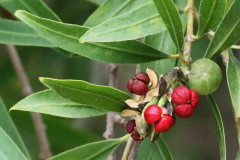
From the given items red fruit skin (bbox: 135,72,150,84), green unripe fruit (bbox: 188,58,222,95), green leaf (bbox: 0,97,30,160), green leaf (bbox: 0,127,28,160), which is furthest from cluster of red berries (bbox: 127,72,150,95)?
green leaf (bbox: 0,97,30,160)

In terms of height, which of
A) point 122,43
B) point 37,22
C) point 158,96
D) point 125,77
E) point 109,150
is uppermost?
point 37,22

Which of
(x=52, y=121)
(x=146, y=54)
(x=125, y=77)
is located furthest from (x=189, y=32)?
(x=125, y=77)

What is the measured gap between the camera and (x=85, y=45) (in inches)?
63.4

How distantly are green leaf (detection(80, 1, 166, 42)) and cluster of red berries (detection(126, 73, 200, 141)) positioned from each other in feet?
0.37

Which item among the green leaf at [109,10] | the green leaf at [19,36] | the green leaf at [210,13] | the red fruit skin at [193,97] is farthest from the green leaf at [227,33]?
the green leaf at [19,36]

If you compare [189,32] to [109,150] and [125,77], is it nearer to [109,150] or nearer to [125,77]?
[109,150]

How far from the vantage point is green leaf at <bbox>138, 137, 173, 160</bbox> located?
177 centimetres

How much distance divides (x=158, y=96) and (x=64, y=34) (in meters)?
0.27

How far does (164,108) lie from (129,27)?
224 millimetres

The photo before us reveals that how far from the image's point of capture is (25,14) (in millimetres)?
1533

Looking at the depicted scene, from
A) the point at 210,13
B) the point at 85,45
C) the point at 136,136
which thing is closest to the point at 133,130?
the point at 136,136

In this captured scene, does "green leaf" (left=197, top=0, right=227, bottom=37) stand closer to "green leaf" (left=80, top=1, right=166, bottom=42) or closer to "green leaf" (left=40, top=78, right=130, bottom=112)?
"green leaf" (left=80, top=1, right=166, bottom=42)

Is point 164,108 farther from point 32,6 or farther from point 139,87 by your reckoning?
point 32,6

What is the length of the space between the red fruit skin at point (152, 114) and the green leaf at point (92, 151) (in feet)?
0.89
